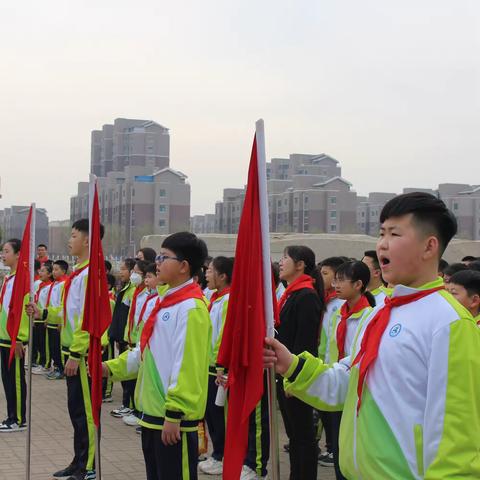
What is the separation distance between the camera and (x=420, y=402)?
2.41 meters

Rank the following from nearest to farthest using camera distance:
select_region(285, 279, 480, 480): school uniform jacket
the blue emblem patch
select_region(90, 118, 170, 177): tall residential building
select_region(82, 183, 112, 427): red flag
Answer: select_region(285, 279, 480, 480): school uniform jacket < the blue emblem patch < select_region(82, 183, 112, 427): red flag < select_region(90, 118, 170, 177): tall residential building

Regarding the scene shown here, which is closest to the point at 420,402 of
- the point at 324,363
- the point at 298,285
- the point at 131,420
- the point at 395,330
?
the point at 395,330

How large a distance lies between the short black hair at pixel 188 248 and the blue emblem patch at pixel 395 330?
2129mm

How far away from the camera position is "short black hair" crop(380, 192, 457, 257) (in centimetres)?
258

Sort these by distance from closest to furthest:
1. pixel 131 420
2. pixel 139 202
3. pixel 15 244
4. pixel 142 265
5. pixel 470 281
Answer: pixel 470 281, pixel 15 244, pixel 131 420, pixel 142 265, pixel 139 202

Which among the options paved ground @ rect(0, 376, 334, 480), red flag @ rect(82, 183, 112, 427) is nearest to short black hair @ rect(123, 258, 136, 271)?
paved ground @ rect(0, 376, 334, 480)

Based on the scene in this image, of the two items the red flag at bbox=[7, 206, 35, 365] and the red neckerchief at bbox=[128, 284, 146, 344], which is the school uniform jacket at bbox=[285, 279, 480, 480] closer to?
the red flag at bbox=[7, 206, 35, 365]

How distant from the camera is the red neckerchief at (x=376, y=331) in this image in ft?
8.38

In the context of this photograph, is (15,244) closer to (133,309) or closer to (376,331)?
(133,309)

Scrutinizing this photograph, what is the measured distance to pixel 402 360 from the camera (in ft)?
8.02

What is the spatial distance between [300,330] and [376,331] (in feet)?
10.3

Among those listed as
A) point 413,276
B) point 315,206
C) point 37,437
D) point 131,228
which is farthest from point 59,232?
point 413,276

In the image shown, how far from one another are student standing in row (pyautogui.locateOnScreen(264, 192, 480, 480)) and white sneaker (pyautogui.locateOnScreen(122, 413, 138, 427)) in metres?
6.07

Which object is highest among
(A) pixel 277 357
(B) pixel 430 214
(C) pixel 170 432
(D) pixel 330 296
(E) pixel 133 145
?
(E) pixel 133 145
